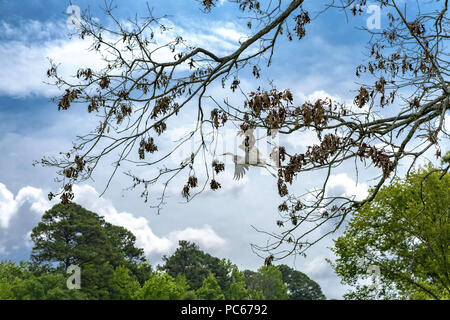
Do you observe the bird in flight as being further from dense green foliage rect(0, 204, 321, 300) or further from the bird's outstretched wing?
dense green foliage rect(0, 204, 321, 300)

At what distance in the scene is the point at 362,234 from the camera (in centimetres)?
2072

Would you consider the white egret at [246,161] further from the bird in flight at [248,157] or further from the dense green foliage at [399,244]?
the dense green foliage at [399,244]

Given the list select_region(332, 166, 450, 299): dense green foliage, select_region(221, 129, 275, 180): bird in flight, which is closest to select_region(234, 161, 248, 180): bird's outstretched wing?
select_region(221, 129, 275, 180): bird in flight

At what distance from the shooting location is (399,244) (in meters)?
20.1

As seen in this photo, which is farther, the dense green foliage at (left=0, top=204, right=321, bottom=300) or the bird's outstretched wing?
the dense green foliage at (left=0, top=204, right=321, bottom=300)

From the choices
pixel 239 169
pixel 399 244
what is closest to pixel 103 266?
pixel 399 244

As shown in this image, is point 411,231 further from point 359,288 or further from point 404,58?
point 404,58

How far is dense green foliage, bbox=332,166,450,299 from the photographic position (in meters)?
19.1

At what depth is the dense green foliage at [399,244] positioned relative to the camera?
62.6 ft

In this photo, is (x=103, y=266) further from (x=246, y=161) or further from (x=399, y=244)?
(x=246, y=161)
